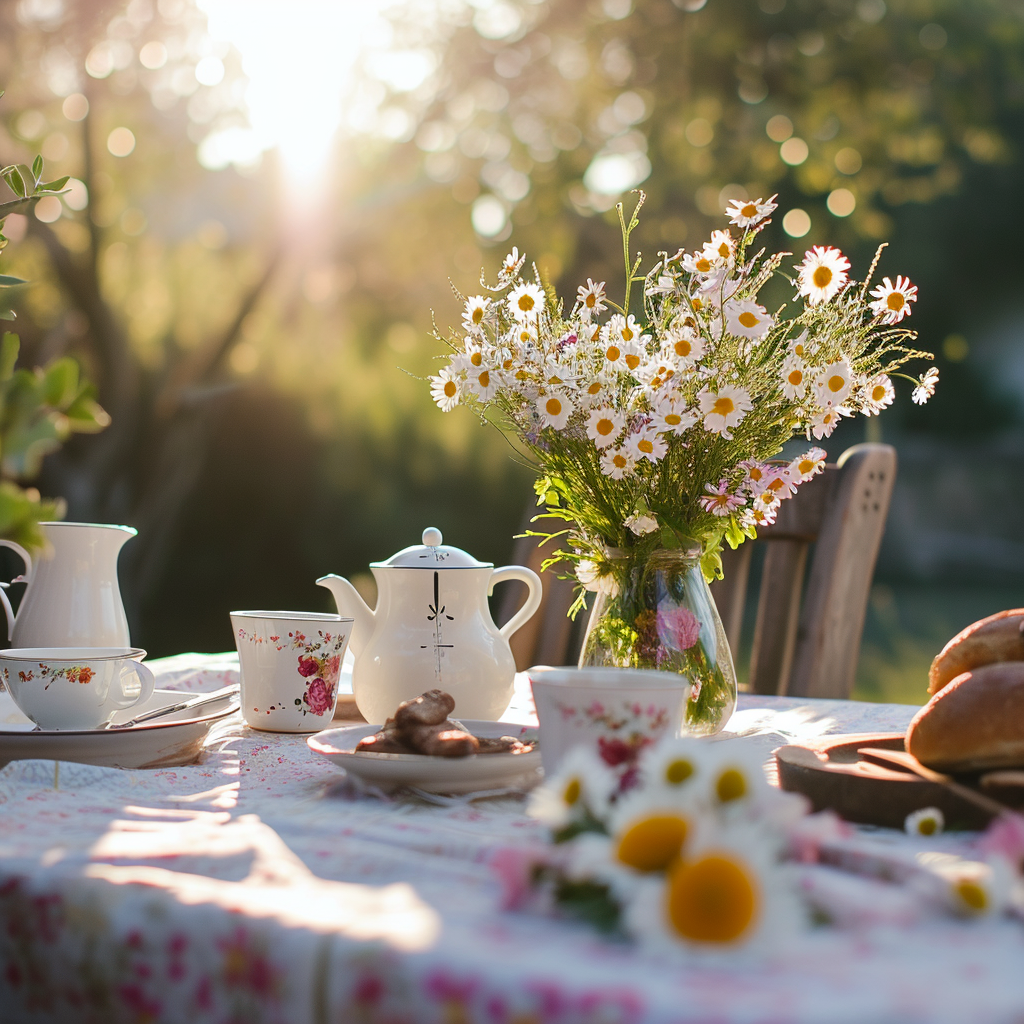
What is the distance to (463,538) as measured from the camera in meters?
5.40

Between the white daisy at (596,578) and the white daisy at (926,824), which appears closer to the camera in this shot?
the white daisy at (926,824)

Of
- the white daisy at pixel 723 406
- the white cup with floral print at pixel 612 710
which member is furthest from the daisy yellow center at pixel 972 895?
the white daisy at pixel 723 406

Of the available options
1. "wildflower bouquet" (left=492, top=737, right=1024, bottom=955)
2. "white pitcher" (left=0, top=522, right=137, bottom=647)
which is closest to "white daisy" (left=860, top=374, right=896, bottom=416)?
"wildflower bouquet" (left=492, top=737, right=1024, bottom=955)

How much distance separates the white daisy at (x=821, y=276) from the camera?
918 millimetres

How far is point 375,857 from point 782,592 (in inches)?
51.0

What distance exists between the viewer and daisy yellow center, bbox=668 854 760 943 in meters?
0.42

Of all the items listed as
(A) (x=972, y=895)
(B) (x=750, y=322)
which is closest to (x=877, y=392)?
(B) (x=750, y=322)

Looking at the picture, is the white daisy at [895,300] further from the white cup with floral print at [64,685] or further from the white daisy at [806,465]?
the white cup with floral print at [64,685]

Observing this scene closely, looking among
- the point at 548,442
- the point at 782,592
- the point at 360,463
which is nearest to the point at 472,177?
the point at 360,463

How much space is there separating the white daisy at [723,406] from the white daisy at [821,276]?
113mm

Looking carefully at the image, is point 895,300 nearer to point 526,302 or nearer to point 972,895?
point 526,302

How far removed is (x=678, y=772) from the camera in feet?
1.61

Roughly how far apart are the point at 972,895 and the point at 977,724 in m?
0.18

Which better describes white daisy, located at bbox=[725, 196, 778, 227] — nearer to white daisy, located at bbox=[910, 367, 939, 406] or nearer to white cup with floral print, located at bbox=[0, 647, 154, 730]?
white daisy, located at bbox=[910, 367, 939, 406]
